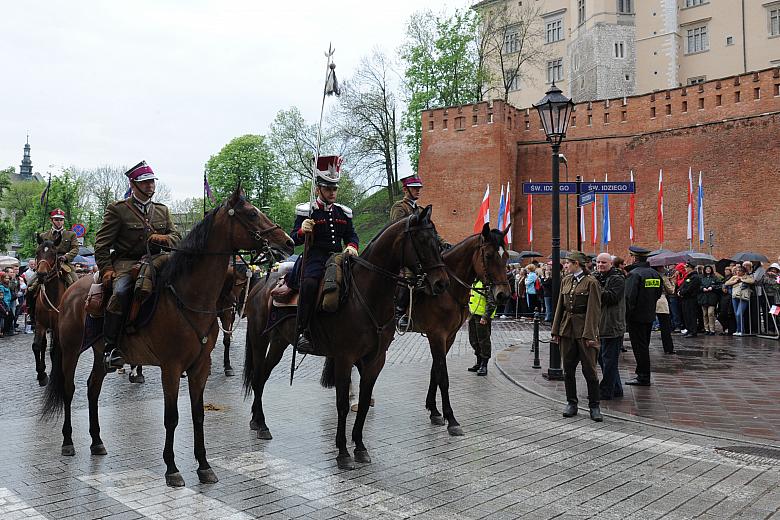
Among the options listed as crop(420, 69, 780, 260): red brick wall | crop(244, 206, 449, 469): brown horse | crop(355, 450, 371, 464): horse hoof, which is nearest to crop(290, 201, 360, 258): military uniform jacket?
crop(244, 206, 449, 469): brown horse

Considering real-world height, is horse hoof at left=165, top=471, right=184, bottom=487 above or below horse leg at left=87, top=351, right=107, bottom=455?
below

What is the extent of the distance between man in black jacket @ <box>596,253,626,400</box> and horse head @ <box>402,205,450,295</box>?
11.8ft

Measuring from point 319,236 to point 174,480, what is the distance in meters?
2.73

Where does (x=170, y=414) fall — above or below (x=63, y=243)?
below

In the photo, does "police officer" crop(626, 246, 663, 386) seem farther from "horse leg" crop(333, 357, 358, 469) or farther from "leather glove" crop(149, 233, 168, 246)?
"leather glove" crop(149, 233, 168, 246)

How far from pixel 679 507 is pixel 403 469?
90.4 inches

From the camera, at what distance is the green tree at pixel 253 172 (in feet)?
194

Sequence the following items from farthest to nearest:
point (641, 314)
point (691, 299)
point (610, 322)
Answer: point (691, 299)
point (641, 314)
point (610, 322)

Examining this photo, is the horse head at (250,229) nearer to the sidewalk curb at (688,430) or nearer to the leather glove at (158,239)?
the leather glove at (158,239)

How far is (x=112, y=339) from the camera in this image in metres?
5.98

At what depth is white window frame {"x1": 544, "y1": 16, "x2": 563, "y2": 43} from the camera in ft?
198

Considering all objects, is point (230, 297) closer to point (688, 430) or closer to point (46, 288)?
point (46, 288)

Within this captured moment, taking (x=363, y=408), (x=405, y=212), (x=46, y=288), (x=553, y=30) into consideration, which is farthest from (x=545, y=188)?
(x=553, y=30)

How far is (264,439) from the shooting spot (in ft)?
22.7
